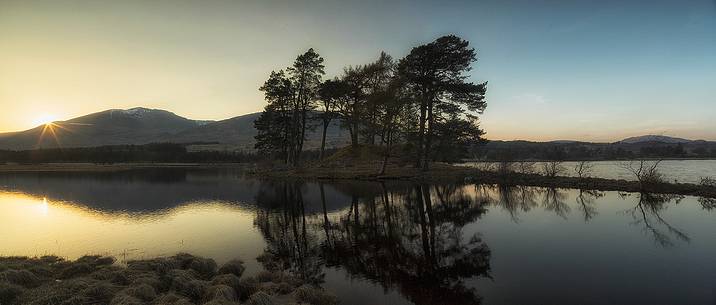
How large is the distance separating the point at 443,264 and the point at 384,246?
3.44 m

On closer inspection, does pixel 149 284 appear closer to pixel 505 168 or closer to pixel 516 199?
pixel 516 199

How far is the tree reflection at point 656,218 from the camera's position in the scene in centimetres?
1663

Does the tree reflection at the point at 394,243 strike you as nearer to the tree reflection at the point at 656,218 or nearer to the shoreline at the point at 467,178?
the tree reflection at the point at 656,218

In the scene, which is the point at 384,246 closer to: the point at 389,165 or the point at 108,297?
the point at 108,297

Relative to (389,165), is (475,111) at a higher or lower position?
higher

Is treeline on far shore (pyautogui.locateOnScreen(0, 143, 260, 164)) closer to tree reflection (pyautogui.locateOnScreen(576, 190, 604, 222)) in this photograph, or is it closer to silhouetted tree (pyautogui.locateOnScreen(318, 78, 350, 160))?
silhouetted tree (pyautogui.locateOnScreen(318, 78, 350, 160))

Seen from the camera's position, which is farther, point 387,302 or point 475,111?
point 475,111

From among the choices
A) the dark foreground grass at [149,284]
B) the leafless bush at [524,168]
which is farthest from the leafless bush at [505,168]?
the dark foreground grass at [149,284]

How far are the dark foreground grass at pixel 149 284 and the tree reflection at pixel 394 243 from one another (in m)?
1.89

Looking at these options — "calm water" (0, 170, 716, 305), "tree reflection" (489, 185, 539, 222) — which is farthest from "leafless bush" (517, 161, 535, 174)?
"calm water" (0, 170, 716, 305)

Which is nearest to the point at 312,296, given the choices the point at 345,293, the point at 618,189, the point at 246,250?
the point at 345,293

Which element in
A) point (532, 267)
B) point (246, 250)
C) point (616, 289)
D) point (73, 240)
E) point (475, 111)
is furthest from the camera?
point (475, 111)

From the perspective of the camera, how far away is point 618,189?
3325 cm

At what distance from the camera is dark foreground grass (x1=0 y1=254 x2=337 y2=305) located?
9.74 metres
